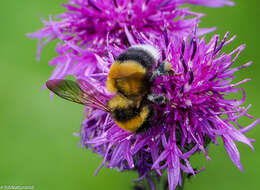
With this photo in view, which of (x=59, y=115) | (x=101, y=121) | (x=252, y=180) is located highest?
(x=101, y=121)

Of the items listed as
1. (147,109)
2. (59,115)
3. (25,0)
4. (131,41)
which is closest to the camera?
(147,109)

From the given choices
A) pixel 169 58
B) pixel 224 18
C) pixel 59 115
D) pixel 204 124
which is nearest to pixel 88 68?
pixel 169 58

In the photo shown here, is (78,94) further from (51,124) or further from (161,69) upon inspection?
(51,124)

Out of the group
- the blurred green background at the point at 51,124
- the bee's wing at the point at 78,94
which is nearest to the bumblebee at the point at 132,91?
the bee's wing at the point at 78,94

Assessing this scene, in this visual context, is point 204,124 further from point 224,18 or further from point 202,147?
point 224,18

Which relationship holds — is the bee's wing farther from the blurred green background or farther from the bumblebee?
the blurred green background

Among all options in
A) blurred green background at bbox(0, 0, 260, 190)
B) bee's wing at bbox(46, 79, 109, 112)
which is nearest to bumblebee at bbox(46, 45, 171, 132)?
bee's wing at bbox(46, 79, 109, 112)

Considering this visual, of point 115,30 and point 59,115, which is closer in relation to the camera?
point 115,30

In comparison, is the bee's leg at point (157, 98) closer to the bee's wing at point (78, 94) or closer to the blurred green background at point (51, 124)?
the bee's wing at point (78, 94)
